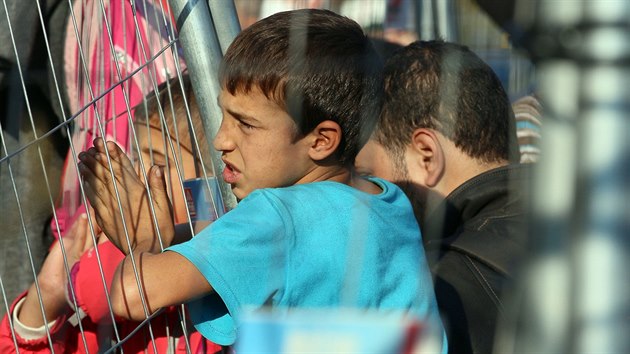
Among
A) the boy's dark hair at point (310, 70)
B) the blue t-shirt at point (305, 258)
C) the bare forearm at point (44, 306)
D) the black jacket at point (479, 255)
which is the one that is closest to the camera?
the blue t-shirt at point (305, 258)

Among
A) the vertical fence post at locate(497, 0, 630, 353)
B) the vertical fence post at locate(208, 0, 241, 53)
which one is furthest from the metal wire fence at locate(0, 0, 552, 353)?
the vertical fence post at locate(497, 0, 630, 353)

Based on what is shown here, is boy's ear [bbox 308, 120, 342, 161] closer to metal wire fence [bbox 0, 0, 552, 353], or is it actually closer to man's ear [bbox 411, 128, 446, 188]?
metal wire fence [bbox 0, 0, 552, 353]

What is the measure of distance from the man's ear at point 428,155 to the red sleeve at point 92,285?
60cm

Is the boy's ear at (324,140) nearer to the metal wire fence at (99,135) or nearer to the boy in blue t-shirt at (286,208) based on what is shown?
the boy in blue t-shirt at (286,208)

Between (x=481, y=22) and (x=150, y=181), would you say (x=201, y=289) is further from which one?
(x=481, y=22)

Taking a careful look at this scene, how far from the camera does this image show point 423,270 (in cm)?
141

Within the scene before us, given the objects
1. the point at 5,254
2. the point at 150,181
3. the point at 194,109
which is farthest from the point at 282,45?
the point at 5,254

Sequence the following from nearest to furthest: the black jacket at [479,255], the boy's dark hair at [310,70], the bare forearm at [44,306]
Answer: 1. the boy's dark hair at [310,70]
2. the black jacket at [479,255]
3. the bare forearm at [44,306]

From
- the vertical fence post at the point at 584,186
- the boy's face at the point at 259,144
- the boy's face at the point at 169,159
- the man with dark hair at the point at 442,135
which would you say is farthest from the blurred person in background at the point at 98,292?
the vertical fence post at the point at 584,186

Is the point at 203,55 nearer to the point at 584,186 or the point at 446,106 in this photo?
the point at 446,106

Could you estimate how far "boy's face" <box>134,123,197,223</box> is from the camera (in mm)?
1803

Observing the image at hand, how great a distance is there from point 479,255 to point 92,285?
0.59m

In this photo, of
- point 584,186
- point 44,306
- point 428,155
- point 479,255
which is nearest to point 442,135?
point 428,155

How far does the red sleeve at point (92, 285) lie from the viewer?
1.61m
